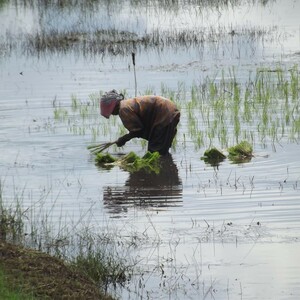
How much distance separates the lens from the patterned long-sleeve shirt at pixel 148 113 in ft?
37.9

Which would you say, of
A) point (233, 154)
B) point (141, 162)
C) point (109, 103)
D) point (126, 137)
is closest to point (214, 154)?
point (233, 154)

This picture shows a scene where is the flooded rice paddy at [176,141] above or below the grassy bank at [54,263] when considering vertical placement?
below

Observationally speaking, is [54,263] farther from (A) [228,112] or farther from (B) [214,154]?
(A) [228,112]

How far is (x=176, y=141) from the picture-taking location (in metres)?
12.9

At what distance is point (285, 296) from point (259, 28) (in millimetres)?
15958

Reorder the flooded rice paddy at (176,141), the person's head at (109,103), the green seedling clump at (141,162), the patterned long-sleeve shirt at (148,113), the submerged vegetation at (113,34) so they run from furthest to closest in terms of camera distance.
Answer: the submerged vegetation at (113,34) < the green seedling clump at (141,162) < the patterned long-sleeve shirt at (148,113) < the person's head at (109,103) < the flooded rice paddy at (176,141)

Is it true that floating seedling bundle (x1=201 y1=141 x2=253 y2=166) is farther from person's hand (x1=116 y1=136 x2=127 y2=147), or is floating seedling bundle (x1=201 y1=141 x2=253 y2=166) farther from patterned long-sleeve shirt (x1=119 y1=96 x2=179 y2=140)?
person's hand (x1=116 y1=136 x2=127 y2=147)

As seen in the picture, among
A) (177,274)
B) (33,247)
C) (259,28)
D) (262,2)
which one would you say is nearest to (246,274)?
(177,274)

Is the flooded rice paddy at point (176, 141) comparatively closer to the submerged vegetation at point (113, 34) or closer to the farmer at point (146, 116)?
the submerged vegetation at point (113, 34)

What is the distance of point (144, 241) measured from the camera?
8562mm

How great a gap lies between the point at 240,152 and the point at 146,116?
1.11 metres

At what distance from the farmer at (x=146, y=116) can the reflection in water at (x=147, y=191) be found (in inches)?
10.7

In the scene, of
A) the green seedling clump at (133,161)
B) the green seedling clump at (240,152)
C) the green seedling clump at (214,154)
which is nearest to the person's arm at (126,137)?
the green seedling clump at (133,161)

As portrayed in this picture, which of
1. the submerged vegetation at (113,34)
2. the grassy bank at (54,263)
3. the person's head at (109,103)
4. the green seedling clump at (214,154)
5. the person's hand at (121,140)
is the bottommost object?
the submerged vegetation at (113,34)
